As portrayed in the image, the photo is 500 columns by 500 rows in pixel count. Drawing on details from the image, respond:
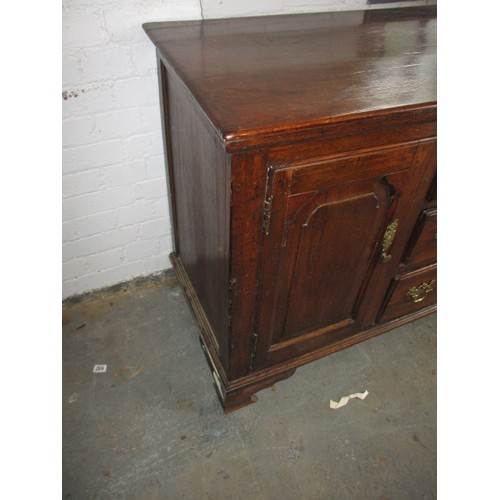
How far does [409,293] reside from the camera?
1.33m

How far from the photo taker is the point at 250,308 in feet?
3.29

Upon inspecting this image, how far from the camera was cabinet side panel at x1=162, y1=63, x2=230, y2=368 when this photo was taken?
825mm

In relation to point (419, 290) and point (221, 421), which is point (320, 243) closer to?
point (419, 290)

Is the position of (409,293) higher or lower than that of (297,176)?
lower

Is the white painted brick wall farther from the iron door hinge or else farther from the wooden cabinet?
the iron door hinge

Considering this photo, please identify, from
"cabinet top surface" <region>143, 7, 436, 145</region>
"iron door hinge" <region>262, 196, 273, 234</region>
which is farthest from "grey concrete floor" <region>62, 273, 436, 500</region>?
"cabinet top surface" <region>143, 7, 436, 145</region>

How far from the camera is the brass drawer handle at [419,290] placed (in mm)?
1333

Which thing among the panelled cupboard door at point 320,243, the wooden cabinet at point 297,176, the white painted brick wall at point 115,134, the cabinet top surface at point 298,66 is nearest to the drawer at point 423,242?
the wooden cabinet at point 297,176

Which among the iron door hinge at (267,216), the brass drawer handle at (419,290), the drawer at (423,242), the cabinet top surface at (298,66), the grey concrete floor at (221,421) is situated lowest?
the grey concrete floor at (221,421)

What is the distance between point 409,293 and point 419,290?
4 centimetres

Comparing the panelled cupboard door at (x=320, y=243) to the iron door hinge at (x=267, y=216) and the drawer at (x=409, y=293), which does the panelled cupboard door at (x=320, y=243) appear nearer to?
the iron door hinge at (x=267, y=216)

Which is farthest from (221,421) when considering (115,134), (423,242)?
(115,134)

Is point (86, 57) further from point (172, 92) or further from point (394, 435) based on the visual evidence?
point (394, 435)

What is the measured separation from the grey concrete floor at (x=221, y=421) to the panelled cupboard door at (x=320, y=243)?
0.97 ft
